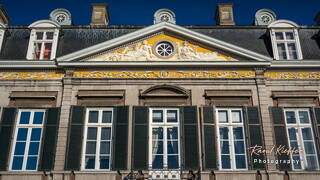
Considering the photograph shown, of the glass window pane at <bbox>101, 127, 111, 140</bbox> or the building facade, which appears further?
the glass window pane at <bbox>101, 127, 111, 140</bbox>

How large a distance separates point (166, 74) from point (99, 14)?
6.42m

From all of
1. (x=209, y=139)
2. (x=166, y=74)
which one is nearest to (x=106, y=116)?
(x=166, y=74)

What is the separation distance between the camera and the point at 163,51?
53.7ft

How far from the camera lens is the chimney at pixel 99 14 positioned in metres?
19.6

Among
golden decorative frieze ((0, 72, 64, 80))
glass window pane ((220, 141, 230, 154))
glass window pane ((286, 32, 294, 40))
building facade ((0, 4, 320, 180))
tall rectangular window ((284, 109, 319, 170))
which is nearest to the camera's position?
building facade ((0, 4, 320, 180))

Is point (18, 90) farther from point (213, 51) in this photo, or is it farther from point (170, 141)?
point (213, 51)

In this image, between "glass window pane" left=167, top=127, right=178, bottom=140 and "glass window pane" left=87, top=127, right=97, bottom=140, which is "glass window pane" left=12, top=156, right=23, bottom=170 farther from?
"glass window pane" left=167, top=127, right=178, bottom=140

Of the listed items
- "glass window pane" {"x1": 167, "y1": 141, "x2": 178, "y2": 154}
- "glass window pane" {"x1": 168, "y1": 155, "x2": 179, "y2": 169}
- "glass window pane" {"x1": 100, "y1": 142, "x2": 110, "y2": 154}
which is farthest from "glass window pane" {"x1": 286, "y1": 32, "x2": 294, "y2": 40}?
"glass window pane" {"x1": 100, "y1": 142, "x2": 110, "y2": 154}

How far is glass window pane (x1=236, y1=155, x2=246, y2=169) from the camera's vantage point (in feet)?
46.5

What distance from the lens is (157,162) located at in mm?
14227

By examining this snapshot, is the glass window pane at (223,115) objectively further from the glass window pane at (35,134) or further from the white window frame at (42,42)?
the white window frame at (42,42)

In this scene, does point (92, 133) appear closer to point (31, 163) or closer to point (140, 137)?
point (140, 137)

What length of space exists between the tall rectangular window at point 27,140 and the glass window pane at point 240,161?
25.4 ft

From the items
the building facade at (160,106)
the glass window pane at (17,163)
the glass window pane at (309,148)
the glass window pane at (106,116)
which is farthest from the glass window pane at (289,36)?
the glass window pane at (17,163)
